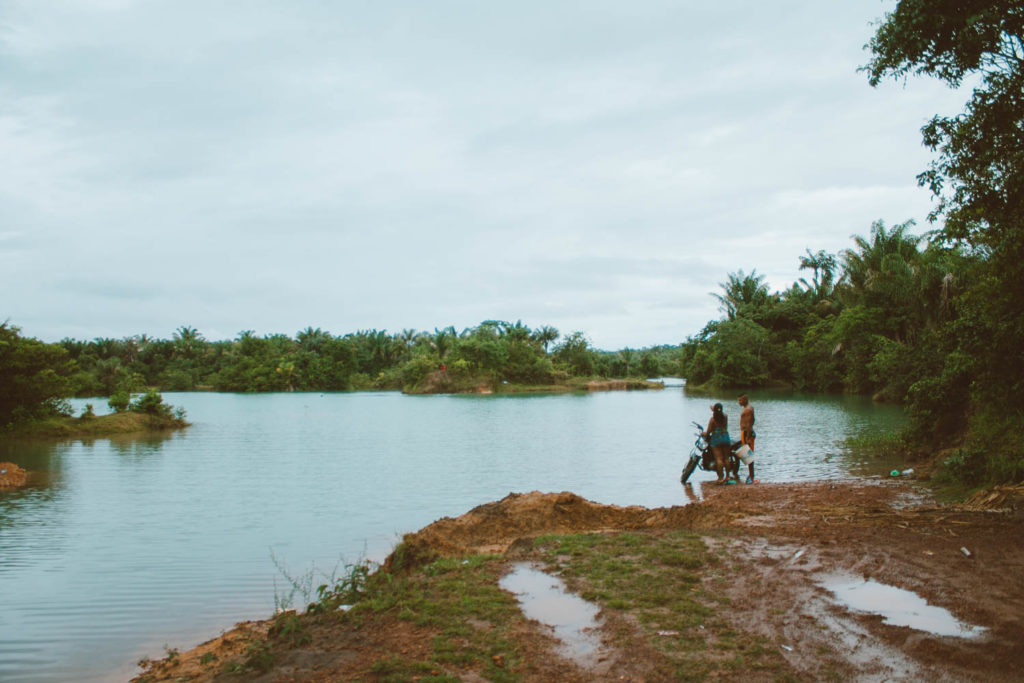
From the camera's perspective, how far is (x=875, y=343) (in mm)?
48938

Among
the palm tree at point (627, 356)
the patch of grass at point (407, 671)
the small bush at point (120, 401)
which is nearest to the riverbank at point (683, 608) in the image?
the patch of grass at point (407, 671)

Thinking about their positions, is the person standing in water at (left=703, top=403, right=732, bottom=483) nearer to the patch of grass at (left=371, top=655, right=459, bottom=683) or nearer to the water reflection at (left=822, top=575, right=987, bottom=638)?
the water reflection at (left=822, top=575, right=987, bottom=638)

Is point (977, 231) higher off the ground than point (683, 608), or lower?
higher

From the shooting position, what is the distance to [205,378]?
93.8 m

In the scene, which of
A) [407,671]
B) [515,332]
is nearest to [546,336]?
[515,332]

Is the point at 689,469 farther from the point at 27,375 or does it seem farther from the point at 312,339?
the point at 312,339


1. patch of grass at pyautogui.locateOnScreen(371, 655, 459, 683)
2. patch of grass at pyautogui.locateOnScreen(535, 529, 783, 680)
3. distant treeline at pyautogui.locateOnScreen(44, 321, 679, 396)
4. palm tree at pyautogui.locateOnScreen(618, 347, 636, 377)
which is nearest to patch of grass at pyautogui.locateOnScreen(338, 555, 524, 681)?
patch of grass at pyautogui.locateOnScreen(371, 655, 459, 683)

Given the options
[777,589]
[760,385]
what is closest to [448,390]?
[760,385]

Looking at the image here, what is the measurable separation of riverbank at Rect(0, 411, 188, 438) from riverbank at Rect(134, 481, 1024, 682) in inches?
988

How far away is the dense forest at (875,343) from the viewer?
852 cm

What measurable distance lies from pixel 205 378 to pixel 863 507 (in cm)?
9597

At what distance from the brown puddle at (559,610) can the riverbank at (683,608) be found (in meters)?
0.09

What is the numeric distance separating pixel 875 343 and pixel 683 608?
49.7 m

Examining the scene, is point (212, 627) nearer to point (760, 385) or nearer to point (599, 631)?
point (599, 631)
